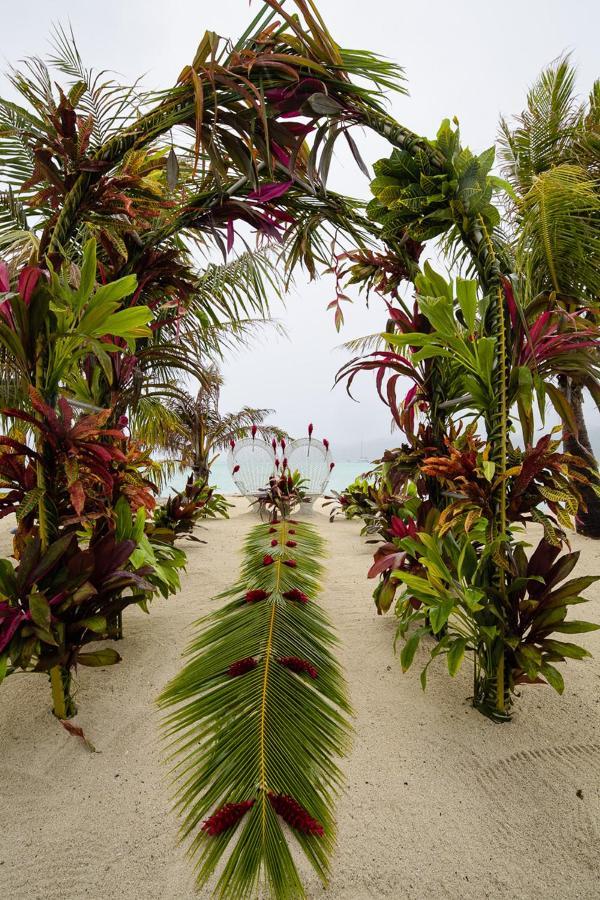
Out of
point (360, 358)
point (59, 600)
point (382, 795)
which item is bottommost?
point (382, 795)

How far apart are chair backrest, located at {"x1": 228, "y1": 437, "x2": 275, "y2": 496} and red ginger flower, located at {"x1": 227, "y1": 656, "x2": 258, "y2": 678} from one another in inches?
194

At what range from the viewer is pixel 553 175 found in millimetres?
1685

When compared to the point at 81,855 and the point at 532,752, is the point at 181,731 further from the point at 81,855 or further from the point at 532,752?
the point at 532,752

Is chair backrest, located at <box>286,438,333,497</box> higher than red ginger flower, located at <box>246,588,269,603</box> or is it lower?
lower

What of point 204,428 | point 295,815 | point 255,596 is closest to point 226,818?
point 295,815

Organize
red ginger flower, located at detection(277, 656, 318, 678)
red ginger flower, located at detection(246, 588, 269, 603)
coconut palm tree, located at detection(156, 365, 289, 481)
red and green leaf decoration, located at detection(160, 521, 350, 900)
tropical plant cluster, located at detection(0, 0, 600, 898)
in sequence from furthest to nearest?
coconut palm tree, located at detection(156, 365, 289, 481)
red ginger flower, located at detection(246, 588, 269, 603)
red ginger flower, located at detection(277, 656, 318, 678)
tropical plant cluster, located at detection(0, 0, 600, 898)
red and green leaf decoration, located at detection(160, 521, 350, 900)

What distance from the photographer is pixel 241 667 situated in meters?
1.50

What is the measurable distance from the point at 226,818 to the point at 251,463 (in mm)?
6563

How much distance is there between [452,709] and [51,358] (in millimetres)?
1787

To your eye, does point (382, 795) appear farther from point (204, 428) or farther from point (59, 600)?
point (204, 428)

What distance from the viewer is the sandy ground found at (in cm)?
99

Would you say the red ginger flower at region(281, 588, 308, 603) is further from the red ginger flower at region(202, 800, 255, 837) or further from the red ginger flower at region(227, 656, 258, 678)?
the red ginger flower at region(202, 800, 255, 837)

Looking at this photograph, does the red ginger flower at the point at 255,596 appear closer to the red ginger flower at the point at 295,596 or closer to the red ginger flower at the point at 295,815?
the red ginger flower at the point at 295,596

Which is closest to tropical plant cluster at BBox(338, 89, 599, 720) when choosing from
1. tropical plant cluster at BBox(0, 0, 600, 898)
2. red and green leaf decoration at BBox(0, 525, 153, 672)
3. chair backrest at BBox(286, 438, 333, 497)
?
tropical plant cluster at BBox(0, 0, 600, 898)
